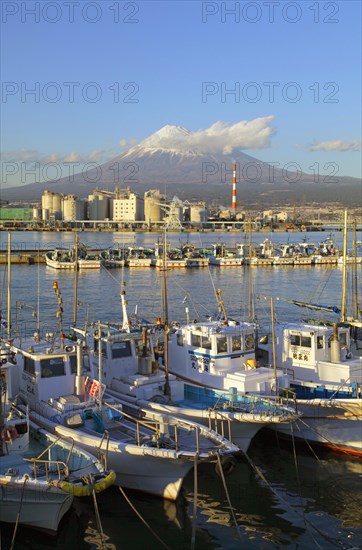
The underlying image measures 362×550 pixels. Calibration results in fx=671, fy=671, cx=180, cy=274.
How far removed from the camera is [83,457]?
9.20m

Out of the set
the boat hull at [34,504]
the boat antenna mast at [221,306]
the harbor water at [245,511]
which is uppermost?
the boat antenna mast at [221,306]

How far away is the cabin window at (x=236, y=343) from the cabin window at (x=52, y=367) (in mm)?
3566

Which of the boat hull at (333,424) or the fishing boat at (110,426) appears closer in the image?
the fishing boat at (110,426)

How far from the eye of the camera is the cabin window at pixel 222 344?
1311cm

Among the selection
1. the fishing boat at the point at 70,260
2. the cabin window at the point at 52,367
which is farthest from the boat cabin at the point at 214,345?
the fishing boat at the point at 70,260

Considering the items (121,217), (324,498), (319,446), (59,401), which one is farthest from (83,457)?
(121,217)

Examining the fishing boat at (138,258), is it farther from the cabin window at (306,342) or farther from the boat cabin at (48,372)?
the boat cabin at (48,372)

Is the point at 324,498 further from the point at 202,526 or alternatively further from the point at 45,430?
the point at 45,430

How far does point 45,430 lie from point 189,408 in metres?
2.74

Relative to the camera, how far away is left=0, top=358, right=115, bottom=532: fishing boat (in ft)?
27.2

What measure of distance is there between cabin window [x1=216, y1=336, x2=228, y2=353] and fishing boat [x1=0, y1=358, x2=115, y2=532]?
4.27 metres

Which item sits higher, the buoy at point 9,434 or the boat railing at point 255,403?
the buoy at point 9,434

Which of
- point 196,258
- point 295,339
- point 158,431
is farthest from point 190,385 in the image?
point 196,258

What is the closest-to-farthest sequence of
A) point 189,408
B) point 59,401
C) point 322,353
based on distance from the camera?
point 59,401 < point 189,408 < point 322,353
